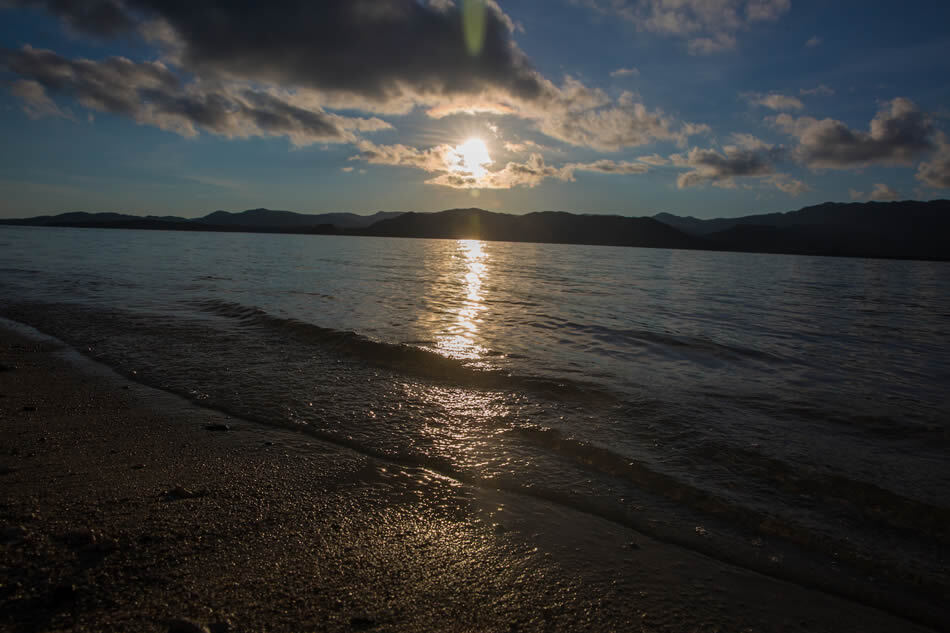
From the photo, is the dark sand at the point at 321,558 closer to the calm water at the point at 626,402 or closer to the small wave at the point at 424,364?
the calm water at the point at 626,402

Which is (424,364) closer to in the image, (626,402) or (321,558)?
(626,402)

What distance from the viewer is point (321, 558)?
3180mm

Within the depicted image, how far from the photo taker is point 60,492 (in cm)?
379

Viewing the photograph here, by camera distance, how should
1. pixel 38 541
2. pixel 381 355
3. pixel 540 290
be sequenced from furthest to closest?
pixel 540 290
pixel 381 355
pixel 38 541

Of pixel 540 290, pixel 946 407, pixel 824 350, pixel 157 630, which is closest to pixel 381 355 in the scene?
pixel 157 630

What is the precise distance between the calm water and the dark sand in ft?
1.61

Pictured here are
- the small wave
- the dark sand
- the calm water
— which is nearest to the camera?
the dark sand

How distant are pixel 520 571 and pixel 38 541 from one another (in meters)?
3.33

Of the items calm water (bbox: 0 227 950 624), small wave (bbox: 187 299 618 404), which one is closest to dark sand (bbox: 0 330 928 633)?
calm water (bbox: 0 227 950 624)

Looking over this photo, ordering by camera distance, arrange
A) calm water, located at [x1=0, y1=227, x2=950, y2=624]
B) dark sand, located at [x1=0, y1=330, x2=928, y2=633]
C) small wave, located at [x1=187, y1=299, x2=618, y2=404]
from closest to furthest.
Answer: dark sand, located at [x1=0, y1=330, x2=928, y2=633]
calm water, located at [x1=0, y1=227, x2=950, y2=624]
small wave, located at [x1=187, y1=299, x2=618, y2=404]

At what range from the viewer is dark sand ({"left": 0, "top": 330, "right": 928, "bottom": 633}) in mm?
2658

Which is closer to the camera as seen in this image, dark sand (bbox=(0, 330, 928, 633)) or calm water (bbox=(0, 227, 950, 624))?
dark sand (bbox=(0, 330, 928, 633))

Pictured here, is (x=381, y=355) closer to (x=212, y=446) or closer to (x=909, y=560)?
(x=212, y=446)

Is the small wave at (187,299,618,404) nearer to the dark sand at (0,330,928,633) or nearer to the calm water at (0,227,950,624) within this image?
the calm water at (0,227,950,624)
